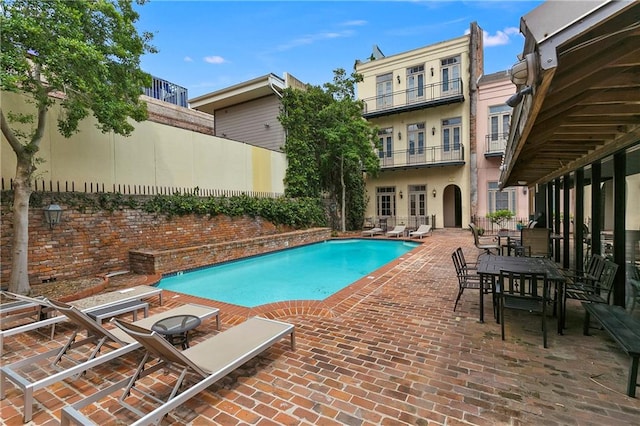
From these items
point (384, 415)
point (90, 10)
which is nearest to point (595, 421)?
point (384, 415)

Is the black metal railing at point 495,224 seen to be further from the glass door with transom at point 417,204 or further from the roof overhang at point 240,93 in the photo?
the roof overhang at point 240,93

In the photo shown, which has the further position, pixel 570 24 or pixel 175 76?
pixel 175 76

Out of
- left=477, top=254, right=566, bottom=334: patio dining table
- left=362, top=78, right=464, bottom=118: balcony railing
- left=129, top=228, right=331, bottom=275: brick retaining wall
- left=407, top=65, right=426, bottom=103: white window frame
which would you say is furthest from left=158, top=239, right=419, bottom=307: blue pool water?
left=407, top=65, right=426, bottom=103: white window frame

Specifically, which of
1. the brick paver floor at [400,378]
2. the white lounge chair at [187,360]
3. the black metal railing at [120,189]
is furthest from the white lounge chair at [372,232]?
Result: the white lounge chair at [187,360]

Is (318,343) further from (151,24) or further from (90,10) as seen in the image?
(151,24)

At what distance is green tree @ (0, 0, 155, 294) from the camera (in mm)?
4355

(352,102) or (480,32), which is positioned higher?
(480,32)

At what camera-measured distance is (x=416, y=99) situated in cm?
1750

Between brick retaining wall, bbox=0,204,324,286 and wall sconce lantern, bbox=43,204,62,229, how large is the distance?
0.74 feet

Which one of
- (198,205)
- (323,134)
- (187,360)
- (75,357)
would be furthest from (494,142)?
(75,357)

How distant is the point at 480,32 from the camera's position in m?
16.0

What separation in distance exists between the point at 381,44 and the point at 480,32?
669cm

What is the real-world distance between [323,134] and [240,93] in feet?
14.7

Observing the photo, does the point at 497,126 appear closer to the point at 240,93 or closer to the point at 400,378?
the point at 240,93
